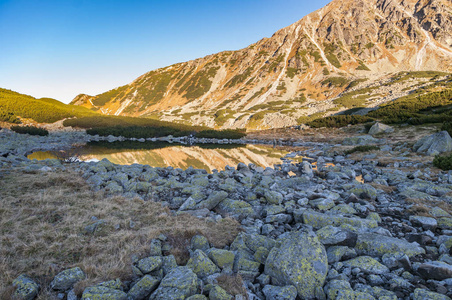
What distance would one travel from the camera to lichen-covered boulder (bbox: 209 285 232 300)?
12.1 ft

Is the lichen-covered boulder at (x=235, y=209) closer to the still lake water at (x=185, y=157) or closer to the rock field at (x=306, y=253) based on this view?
the rock field at (x=306, y=253)

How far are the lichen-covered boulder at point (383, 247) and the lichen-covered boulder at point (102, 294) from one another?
506 cm

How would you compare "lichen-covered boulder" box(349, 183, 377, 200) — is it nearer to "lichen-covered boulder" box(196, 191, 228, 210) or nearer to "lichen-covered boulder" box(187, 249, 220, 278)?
"lichen-covered boulder" box(196, 191, 228, 210)

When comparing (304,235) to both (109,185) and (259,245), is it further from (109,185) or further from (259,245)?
(109,185)

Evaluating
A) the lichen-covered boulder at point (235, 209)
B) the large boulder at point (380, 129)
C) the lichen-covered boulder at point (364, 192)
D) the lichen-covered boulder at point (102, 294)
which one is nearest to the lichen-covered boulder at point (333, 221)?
the lichen-covered boulder at point (235, 209)

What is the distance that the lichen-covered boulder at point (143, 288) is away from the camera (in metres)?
3.80

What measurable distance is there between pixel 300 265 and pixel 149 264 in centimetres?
288

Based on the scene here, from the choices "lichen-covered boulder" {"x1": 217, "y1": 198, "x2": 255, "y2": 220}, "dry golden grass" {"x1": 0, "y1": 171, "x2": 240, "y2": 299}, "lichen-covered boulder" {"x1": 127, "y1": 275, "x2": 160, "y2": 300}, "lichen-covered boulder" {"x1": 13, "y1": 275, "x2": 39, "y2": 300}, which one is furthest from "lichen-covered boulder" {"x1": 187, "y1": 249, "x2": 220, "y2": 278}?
"lichen-covered boulder" {"x1": 217, "y1": 198, "x2": 255, "y2": 220}

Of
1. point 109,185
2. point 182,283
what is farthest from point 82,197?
point 182,283

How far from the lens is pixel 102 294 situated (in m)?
3.61

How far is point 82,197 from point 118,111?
18970 centimetres

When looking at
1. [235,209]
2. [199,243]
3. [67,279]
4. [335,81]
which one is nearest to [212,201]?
[235,209]

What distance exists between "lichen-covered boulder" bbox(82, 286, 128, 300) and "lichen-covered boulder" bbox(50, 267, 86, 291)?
55 cm

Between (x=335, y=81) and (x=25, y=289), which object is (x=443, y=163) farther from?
(x=335, y=81)
